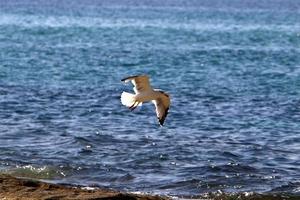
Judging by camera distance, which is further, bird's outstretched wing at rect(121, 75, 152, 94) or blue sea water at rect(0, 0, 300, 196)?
blue sea water at rect(0, 0, 300, 196)

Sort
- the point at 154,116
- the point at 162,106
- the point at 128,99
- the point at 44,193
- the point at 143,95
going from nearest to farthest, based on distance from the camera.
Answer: the point at 44,193
the point at 143,95
the point at 128,99
the point at 162,106
the point at 154,116

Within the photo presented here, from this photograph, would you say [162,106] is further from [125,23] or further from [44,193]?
[125,23]

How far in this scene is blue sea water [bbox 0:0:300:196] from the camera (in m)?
16.6

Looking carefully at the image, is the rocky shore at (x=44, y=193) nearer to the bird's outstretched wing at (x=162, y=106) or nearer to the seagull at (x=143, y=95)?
the seagull at (x=143, y=95)

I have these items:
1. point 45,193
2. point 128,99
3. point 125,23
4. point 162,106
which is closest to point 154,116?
point 162,106

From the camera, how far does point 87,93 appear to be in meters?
27.3

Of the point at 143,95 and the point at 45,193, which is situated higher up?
the point at 143,95

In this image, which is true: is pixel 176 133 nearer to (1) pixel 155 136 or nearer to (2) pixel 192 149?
(1) pixel 155 136

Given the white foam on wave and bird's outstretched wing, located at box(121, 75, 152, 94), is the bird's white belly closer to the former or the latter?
bird's outstretched wing, located at box(121, 75, 152, 94)

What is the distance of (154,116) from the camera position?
76.1 ft

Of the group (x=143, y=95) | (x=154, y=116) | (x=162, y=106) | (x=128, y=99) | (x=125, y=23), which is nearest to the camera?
(x=143, y=95)

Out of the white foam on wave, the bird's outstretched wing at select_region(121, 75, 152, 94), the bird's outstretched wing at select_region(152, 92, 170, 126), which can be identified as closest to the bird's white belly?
the bird's outstretched wing at select_region(121, 75, 152, 94)

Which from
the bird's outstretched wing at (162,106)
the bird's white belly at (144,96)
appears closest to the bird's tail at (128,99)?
the bird's white belly at (144,96)

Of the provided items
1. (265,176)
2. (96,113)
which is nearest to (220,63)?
(96,113)
